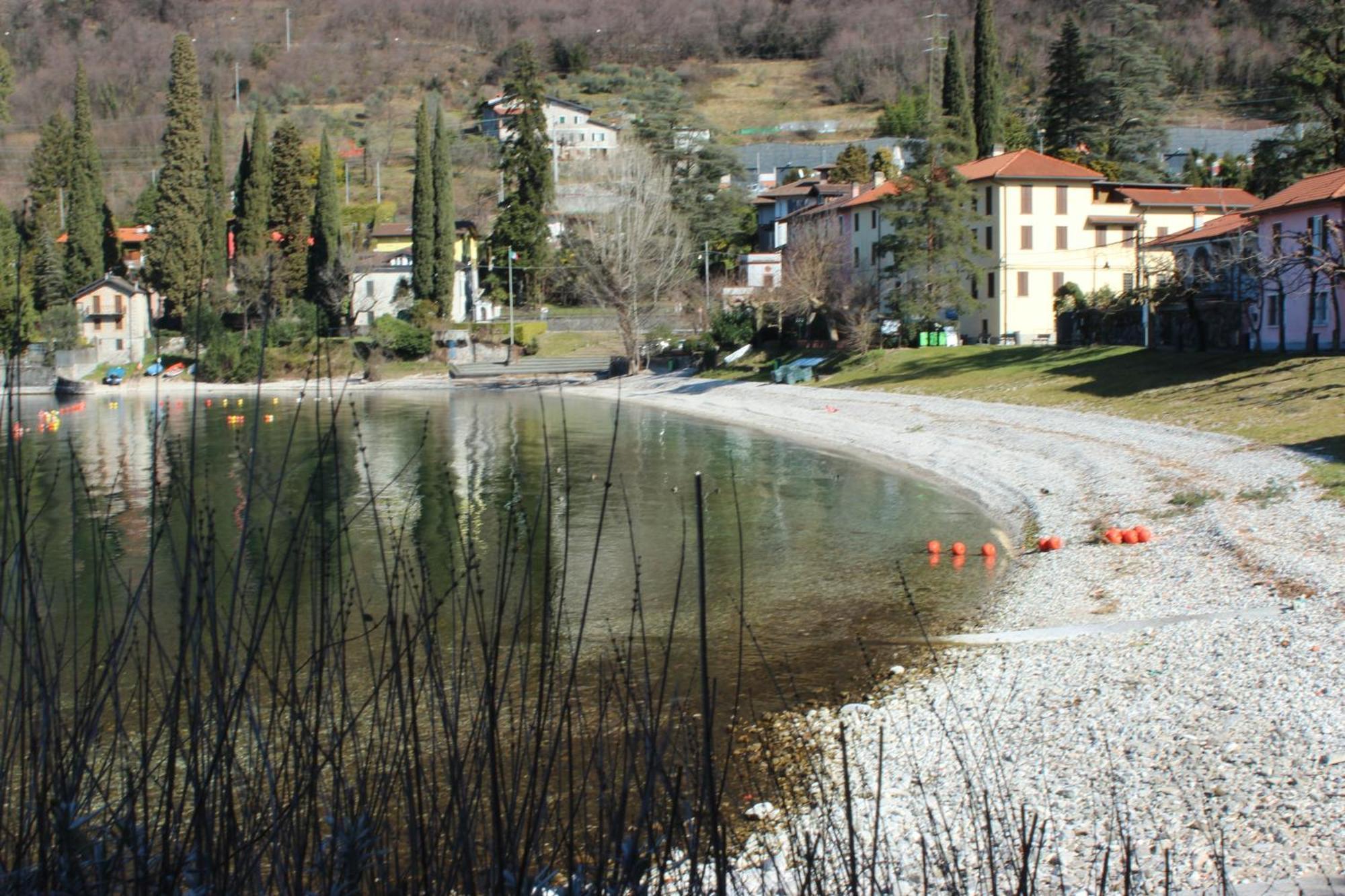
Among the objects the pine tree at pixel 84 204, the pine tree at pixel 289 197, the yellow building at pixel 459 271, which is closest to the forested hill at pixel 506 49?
the pine tree at pixel 84 204

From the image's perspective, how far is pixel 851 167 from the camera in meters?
89.9

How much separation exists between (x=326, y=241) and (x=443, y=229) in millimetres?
7373

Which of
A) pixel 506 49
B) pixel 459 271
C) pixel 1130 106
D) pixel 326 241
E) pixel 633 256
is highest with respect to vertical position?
pixel 506 49

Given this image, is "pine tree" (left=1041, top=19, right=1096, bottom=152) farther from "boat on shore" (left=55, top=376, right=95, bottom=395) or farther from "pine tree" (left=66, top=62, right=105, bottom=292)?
"boat on shore" (left=55, top=376, right=95, bottom=395)

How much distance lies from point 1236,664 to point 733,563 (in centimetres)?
888

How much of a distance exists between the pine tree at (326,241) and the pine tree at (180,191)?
8.62 metres

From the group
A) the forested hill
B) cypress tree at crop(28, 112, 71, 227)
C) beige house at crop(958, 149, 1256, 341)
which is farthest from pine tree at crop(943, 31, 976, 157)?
cypress tree at crop(28, 112, 71, 227)

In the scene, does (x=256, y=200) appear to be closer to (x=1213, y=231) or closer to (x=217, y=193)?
(x=217, y=193)

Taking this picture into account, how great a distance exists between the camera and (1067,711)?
1177 centimetres

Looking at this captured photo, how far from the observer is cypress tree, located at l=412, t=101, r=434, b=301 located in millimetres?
78812

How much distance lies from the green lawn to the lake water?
691cm

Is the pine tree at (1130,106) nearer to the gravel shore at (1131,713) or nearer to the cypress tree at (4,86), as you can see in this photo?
the gravel shore at (1131,713)

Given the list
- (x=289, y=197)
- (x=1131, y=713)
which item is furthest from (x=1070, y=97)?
(x=1131, y=713)

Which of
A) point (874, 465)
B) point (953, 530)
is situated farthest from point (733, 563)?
point (874, 465)
